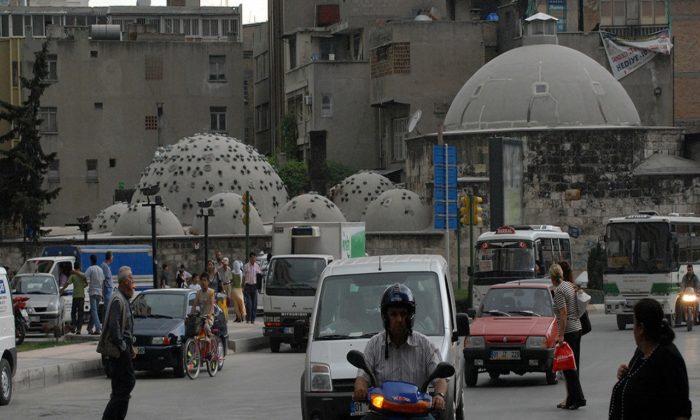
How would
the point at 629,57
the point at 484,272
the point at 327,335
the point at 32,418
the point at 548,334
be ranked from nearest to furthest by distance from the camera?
the point at 327,335 < the point at 32,418 < the point at 548,334 < the point at 484,272 < the point at 629,57

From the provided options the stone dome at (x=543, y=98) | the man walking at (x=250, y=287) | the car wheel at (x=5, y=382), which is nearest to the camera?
the car wheel at (x=5, y=382)

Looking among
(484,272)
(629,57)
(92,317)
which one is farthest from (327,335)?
(629,57)

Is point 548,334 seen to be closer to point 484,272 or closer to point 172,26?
point 484,272

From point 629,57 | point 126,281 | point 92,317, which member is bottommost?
point 92,317

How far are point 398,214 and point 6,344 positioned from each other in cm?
4285

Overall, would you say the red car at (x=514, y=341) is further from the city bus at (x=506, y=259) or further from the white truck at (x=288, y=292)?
the city bus at (x=506, y=259)

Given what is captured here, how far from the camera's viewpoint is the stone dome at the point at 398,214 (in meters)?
61.0

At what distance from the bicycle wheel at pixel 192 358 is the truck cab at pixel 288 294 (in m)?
6.38

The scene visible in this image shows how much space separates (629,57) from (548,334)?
2173 inches

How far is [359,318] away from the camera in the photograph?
1380 centimetres

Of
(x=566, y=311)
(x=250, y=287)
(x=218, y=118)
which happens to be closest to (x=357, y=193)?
(x=218, y=118)

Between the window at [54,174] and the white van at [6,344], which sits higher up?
the window at [54,174]

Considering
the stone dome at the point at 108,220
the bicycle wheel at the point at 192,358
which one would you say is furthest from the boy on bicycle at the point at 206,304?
the stone dome at the point at 108,220

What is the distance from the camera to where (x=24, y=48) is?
3295 inches
